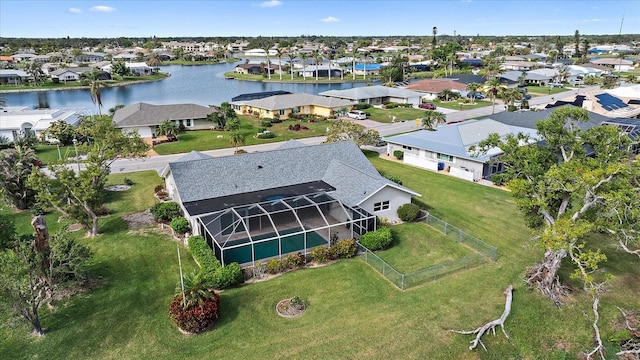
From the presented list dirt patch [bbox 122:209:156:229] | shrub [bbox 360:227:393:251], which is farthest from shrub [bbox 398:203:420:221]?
dirt patch [bbox 122:209:156:229]

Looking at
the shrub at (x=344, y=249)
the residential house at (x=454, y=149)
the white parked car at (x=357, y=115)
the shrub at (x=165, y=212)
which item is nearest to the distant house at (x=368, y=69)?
the white parked car at (x=357, y=115)

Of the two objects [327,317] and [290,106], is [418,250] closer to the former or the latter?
[327,317]

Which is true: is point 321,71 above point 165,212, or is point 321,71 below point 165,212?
above

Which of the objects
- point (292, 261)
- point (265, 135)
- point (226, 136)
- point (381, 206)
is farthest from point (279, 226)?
point (226, 136)

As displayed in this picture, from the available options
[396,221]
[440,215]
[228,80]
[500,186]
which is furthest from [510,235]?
[228,80]

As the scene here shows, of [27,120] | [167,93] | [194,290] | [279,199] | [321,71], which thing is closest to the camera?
[194,290]

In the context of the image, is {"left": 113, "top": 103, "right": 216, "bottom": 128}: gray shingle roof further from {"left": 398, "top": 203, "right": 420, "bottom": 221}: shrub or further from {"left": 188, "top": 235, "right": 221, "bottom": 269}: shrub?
{"left": 398, "top": 203, "right": 420, "bottom": 221}: shrub
